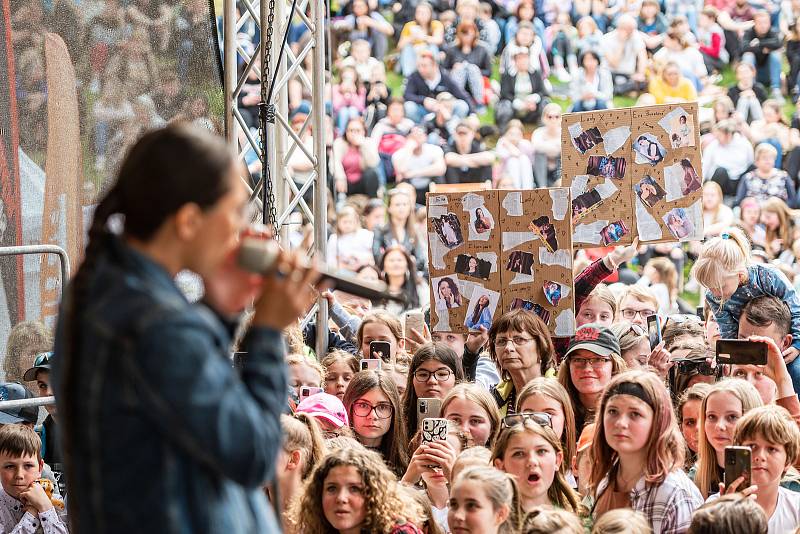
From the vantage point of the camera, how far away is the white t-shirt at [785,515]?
396 cm

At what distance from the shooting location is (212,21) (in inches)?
282

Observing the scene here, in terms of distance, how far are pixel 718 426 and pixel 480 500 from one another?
1.21 m

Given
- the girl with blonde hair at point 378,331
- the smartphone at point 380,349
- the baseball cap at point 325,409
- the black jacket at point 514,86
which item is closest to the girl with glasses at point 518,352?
the baseball cap at point 325,409

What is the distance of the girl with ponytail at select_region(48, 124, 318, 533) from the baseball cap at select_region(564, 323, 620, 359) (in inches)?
135

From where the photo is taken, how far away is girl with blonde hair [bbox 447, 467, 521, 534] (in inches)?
147

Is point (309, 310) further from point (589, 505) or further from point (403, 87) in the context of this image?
point (403, 87)

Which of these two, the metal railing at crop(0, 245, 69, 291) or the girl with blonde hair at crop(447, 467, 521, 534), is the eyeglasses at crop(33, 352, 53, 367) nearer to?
the metal railing at crop(0, 245, 69, 291)

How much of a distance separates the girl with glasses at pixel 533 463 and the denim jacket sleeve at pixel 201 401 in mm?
2364

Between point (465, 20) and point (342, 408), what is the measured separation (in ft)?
38.4

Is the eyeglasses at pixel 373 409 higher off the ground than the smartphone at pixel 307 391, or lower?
lower

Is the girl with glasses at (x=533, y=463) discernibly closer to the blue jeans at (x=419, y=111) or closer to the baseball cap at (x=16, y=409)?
the baseball cap at (x=16, y=409)

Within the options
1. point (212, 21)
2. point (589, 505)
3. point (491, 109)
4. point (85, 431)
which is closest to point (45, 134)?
point (212, 21)

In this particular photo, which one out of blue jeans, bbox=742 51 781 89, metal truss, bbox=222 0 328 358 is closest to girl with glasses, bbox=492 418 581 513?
metal truss, bbox=222 0 328 358

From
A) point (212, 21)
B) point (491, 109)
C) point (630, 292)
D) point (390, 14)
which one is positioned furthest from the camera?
point (390, 14)
